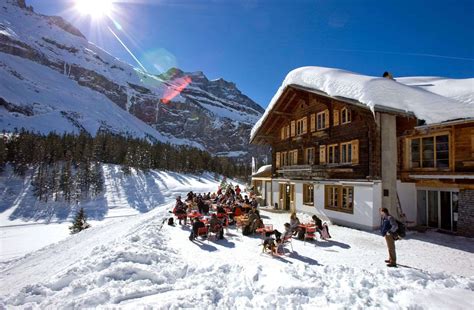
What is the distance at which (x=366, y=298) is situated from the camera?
20.9ft

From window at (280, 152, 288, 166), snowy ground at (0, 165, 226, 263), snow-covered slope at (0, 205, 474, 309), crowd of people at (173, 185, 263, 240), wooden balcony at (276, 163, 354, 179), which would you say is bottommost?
snowy ground at (0, 165, 226, 263)

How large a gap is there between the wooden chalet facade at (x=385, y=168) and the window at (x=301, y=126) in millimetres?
1189

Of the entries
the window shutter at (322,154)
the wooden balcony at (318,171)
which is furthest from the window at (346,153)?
the window shutter at (322,154)

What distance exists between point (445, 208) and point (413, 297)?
34.3 feet

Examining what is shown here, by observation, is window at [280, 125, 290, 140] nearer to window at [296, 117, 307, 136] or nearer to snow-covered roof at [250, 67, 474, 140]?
window at [296, 117, 307, 136]

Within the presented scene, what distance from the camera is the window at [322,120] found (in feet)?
61.1

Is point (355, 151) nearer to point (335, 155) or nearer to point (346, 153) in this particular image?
point (346, 153)

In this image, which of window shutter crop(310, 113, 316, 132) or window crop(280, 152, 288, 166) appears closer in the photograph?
window shutter crop(310, 113, 316, 132)

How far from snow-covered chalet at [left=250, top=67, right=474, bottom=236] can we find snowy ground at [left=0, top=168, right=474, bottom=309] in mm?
3168

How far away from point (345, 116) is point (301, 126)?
198 inches

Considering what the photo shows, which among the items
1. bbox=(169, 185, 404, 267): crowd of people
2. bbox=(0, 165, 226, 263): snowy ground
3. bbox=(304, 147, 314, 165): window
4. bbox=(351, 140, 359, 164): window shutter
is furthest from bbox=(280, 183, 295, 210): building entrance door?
bbox=(0, 165, 226, 263): snowy ground

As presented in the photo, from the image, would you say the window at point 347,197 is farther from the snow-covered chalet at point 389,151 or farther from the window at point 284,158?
the window at point 284,158

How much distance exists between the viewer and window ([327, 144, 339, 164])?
58.1 feet

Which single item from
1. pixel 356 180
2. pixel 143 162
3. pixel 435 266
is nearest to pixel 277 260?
pixel 435 266
